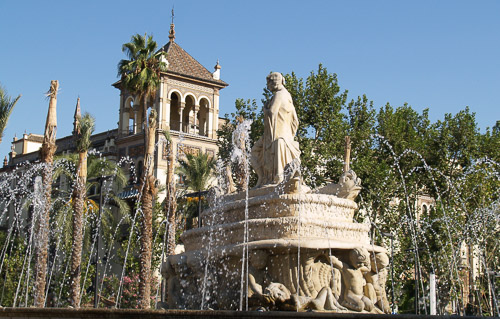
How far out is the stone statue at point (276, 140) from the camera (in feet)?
43.7

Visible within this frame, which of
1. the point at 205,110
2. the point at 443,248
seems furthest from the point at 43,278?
the point at 205,110

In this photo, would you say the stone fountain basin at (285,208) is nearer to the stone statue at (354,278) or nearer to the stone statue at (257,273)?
the stone statue at (354,278)

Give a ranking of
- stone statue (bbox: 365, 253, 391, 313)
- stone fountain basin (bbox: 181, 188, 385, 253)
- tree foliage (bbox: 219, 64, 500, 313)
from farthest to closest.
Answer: tree foliage (bbox: 219, 64, 500, 313)
stone statue (bbox: 365, 253, 391, 313)
stone fountain basin (bbox: 181, 188, 385, 253)

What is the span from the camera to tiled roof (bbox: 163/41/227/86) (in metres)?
48.1

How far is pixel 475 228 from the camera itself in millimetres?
33562

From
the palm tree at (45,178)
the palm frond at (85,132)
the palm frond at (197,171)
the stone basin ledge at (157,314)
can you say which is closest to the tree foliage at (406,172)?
the palm frond at (197,171)

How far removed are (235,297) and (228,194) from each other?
96.7 inches

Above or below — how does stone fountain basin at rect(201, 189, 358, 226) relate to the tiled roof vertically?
below

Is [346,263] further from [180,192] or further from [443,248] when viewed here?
[180,192]

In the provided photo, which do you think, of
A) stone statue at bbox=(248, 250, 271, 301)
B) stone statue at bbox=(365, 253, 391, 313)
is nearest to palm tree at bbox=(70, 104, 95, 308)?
stone statue at bbox=(248, 250, 271, 301)

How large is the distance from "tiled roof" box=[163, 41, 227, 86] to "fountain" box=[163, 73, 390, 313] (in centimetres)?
3501

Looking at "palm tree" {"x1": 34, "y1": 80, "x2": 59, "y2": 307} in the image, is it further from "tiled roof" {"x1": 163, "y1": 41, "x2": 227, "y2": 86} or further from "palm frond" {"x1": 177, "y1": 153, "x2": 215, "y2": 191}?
"tiled roof" {"x1": 163, "y1": 41, "x2": 227, "y2": 86}

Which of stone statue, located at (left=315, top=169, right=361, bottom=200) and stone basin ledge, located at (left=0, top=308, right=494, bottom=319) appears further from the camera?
stone statue, located at (left=315, top=169, right=361, bottom=200)

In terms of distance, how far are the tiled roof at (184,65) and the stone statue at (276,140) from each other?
3379cm
